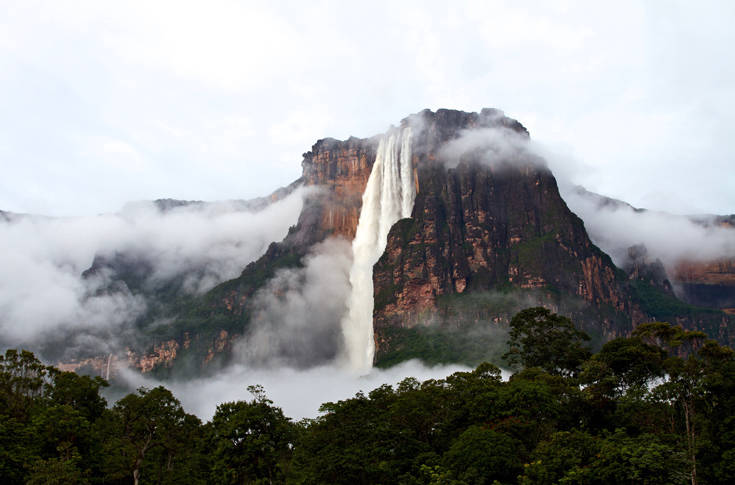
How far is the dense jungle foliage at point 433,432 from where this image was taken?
113 ft

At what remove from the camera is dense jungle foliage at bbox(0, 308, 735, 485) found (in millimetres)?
34562

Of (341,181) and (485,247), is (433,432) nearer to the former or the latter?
(485,247)

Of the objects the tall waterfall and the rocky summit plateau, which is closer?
the rocky summit plateau

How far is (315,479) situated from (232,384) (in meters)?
116

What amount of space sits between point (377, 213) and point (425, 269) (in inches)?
1256

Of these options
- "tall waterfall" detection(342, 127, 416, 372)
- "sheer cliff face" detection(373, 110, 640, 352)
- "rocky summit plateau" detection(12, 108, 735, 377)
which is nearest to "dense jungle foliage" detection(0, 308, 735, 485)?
"rocky summit plateau" detection(12, 108, 735, 377)

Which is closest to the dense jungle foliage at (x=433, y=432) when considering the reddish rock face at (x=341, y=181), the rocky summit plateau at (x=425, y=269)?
the rocky summit plateau at (x=425, y=269)

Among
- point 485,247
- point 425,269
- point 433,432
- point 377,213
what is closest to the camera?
point 433,432

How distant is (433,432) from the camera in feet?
144

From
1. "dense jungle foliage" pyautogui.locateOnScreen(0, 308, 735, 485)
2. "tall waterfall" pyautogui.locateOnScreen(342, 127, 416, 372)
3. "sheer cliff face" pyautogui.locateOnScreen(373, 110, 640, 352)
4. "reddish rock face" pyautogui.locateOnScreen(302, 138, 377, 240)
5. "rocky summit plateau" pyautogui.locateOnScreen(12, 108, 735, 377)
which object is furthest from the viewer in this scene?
"reddish rock face" pyautogui.locateOnScreen(302, 138, 377, 240)

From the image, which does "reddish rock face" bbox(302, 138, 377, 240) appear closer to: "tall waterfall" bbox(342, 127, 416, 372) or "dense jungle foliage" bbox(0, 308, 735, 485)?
"tall waterfall" bbox(342, 127, 416, 372)

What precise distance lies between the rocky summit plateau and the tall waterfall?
1.17 ft

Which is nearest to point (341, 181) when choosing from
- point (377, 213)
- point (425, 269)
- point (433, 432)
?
point (377, 213)

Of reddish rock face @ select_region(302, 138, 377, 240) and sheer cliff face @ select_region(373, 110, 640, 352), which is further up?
reddish rock face @ select_region(302, 138, 377, 240)
